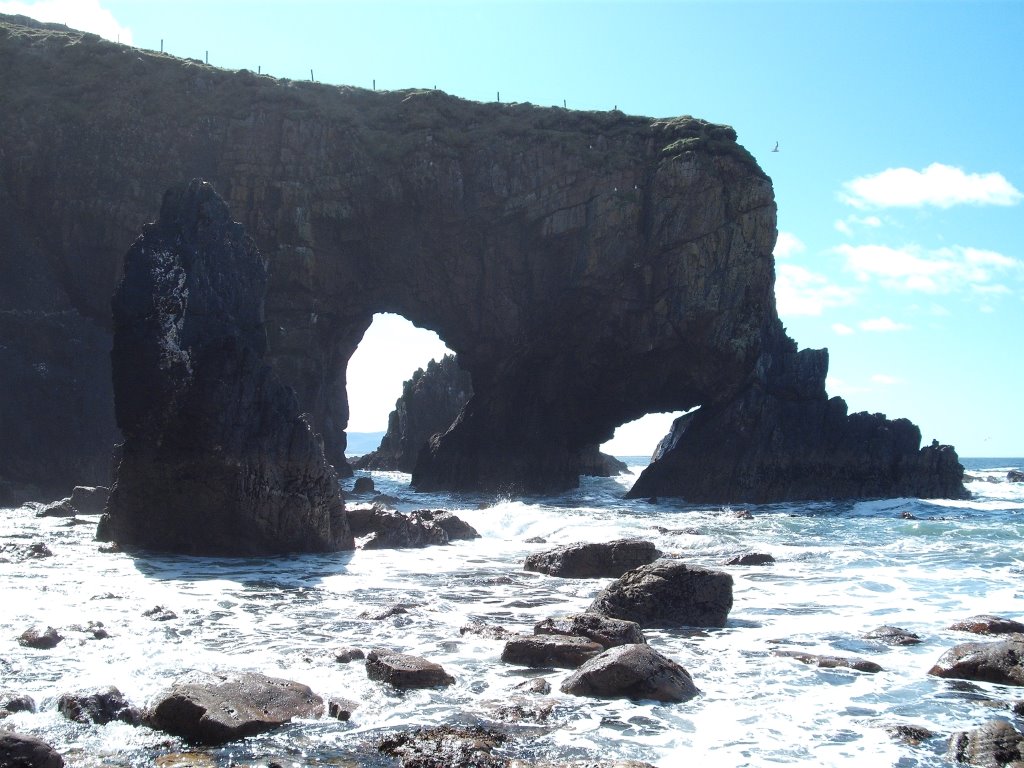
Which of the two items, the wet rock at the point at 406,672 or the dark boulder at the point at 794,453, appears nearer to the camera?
the wet rock at the point at 406,672

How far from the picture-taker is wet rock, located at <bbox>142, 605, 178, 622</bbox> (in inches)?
469

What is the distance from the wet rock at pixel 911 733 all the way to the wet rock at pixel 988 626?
4.66 m

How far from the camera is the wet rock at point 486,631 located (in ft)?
37.4

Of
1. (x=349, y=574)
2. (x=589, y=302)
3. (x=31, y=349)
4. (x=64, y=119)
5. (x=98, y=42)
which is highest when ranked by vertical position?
(x=98, y=42)

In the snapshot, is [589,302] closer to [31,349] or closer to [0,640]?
[31,349]

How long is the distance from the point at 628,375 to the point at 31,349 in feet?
86.1

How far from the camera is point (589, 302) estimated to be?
4450cm

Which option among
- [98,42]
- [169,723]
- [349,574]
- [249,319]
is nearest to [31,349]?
[98,42]

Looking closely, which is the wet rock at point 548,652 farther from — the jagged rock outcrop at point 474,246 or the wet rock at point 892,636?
the jagged rock outcrop at point 474,246

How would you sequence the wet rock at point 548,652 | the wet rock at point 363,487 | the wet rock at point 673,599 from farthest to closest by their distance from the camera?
the wet rock at point 363,487 → the wet rock at point 673,599 → the wet rock at point 548,652

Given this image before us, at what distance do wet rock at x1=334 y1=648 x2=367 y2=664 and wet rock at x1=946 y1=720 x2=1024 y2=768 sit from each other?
19.0 feet

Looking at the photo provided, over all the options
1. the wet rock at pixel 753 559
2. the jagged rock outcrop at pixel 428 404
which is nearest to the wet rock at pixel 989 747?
the wet rock at pixel 753 559

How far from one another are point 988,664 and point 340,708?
669 cm

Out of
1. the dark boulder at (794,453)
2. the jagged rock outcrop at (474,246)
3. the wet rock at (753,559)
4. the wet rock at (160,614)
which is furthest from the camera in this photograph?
the dark boulder at (794,453)
